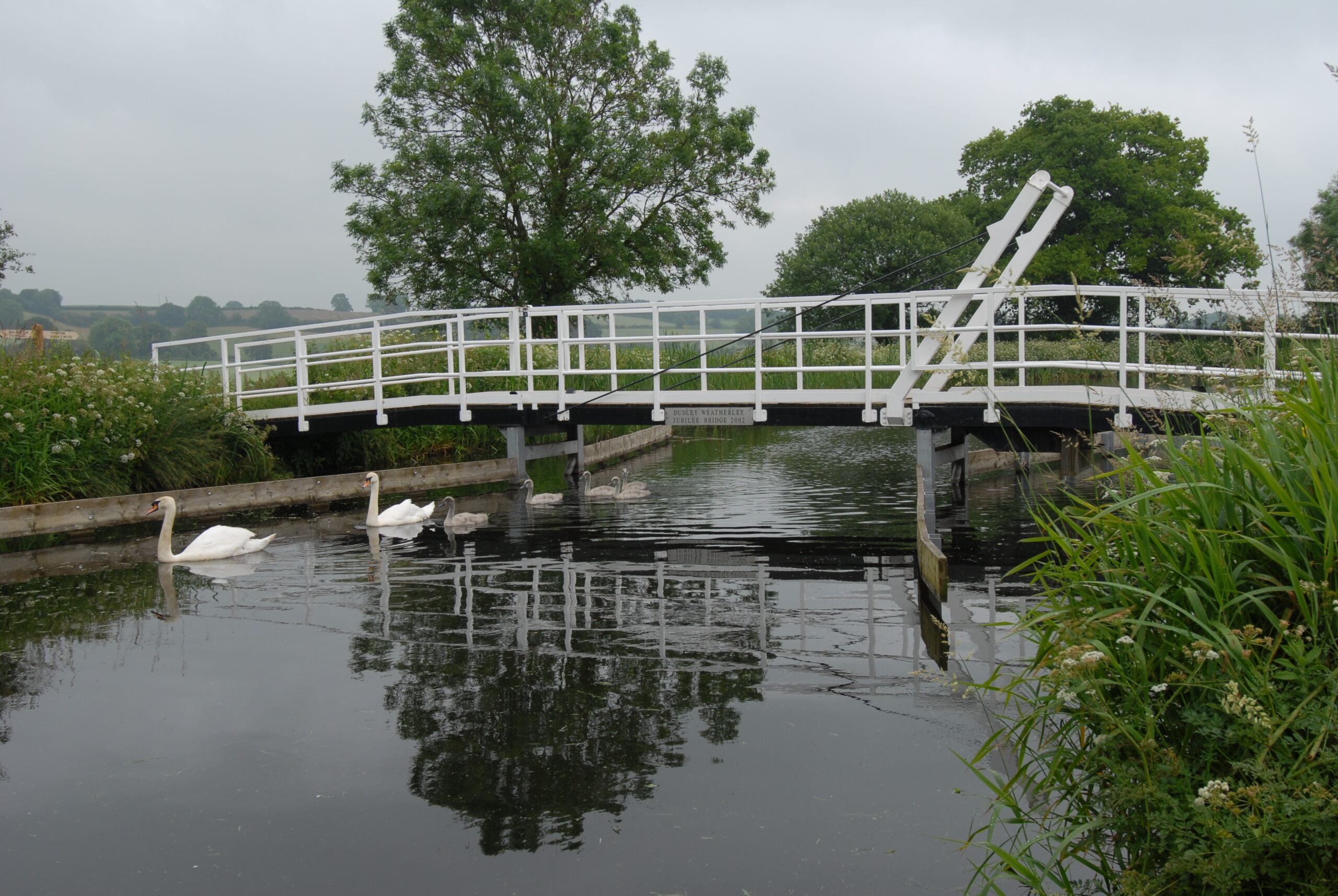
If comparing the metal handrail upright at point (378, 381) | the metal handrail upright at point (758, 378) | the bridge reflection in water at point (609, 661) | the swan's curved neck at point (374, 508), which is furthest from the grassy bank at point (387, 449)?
the bridge reflection in water at point (609, 661)

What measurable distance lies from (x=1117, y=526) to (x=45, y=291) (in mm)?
81947

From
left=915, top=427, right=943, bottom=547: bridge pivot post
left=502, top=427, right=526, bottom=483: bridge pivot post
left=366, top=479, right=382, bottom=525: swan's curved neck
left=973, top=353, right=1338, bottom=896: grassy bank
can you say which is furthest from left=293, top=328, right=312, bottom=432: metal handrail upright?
left=973, top=353, right=1338, bottom=896: grassy bank

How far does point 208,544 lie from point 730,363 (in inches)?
407

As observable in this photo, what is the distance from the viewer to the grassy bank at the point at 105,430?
46.8 ft

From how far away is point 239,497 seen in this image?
16391 millimetres

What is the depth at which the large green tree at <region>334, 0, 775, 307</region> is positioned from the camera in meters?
30.1

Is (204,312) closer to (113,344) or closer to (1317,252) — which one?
(113,344)

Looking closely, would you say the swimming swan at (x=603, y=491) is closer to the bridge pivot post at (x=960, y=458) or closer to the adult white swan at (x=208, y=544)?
the bridge pivot post at (x=960, y=458)

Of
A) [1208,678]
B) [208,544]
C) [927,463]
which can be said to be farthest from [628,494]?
[1208,678]

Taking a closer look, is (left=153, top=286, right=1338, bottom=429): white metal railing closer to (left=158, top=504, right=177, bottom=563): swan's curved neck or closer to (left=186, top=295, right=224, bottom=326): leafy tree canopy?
(left=158, top=504, right=177, bottom=563): swan's curved neck

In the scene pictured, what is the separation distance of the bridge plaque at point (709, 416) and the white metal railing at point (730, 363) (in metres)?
0.17

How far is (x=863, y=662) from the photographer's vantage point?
714cm

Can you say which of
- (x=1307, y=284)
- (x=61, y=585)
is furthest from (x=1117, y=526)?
(x=61, y=585)

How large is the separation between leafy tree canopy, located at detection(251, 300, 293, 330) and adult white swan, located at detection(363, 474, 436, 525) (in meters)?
44.5
